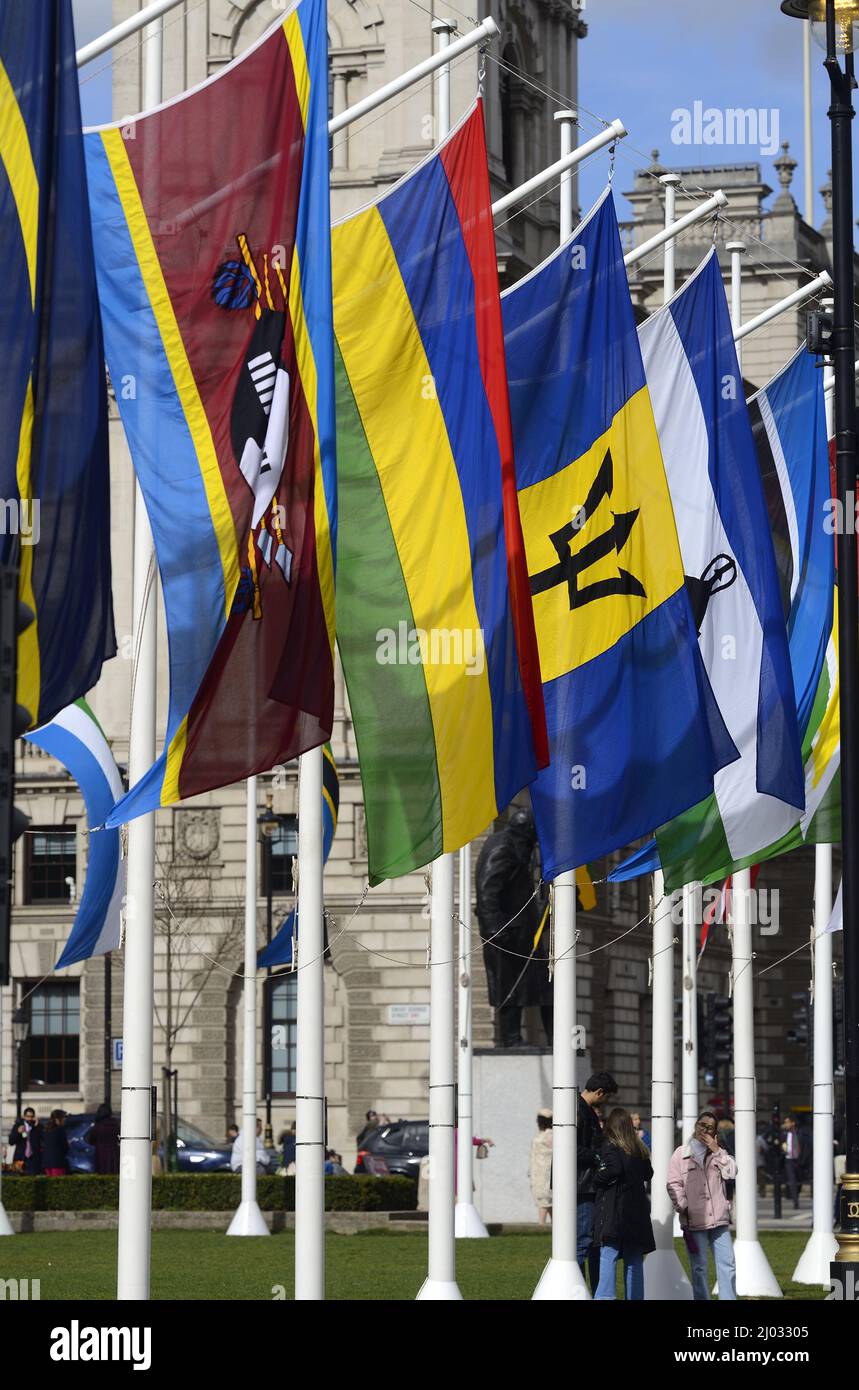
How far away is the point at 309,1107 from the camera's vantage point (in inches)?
730

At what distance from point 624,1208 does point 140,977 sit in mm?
6280

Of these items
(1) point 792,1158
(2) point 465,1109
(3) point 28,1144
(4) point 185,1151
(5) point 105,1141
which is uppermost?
(2) point 465,1109

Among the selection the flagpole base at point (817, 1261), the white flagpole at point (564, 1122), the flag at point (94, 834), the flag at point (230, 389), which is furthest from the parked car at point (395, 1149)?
the flag at point (230, 389)

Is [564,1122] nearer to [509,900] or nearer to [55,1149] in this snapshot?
[509,900]

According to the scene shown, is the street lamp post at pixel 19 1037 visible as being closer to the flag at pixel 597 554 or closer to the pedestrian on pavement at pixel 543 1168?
the pedestrian on pavement at pixel 543 1168

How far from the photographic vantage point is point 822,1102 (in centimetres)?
2942

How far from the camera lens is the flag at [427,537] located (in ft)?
59.6

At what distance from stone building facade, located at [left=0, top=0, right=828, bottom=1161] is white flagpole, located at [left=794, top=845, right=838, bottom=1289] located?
991 inches

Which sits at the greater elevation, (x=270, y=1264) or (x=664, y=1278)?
(x=664, y=1278)

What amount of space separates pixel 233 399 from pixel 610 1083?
9.12 metres

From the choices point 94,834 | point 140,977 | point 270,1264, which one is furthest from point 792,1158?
point 140,977

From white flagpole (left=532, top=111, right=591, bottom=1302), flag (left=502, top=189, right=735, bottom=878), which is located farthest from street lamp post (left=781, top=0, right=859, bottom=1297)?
white flagpole (left=532, top=111, right=591, bottom=1302)
